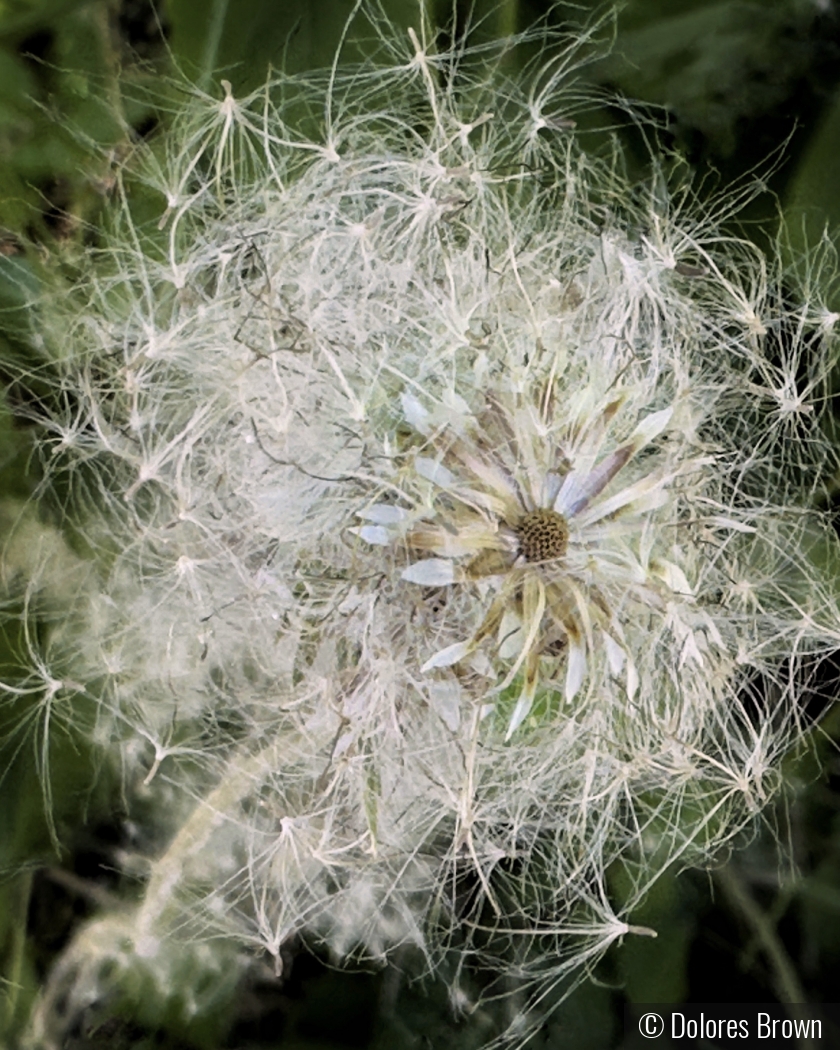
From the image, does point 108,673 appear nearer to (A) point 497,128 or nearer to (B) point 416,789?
(B) point 416,789

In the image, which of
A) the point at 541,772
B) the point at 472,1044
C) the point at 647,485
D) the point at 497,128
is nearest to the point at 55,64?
the point at 497,128

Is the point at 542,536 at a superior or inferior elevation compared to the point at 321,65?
inferior

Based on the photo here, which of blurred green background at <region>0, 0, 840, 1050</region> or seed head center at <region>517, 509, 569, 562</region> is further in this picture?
blurred green background at <region>0, 0, 840, 1050</region>

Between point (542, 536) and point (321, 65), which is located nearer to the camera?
point (542, 536)
